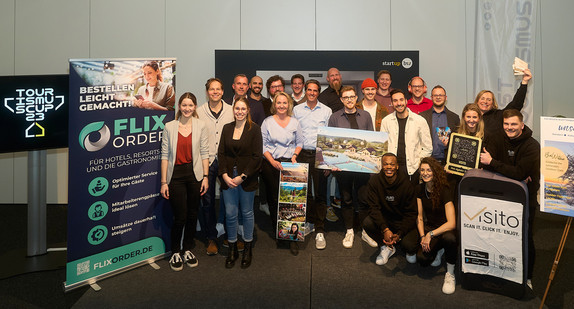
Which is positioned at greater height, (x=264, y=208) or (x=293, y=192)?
(x=293, y=192)

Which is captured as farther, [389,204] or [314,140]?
[314,140]

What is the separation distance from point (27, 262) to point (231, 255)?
1.93m

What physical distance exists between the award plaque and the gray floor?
94 cm

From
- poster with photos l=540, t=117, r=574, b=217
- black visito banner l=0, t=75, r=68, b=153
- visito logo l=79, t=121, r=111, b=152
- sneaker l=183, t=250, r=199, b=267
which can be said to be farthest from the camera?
sneaker l=183, t=250, r=199, b=267

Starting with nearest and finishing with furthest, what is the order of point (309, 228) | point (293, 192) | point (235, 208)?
1. point (235, 208)
2. point (293, 192)
3. point (309, 228)

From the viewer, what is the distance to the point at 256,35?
19.2 feet

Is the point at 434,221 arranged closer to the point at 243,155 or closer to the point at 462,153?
the point at 462,153

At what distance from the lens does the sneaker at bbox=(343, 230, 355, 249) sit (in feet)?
13.3

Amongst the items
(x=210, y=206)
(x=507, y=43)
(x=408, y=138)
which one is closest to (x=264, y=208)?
(x=210, y=206)

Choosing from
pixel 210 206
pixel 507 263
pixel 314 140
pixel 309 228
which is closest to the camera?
pixel 507 263

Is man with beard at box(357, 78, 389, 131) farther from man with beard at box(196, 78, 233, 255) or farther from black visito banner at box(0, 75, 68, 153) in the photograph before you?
black visito banner at box(0, 75, 68, 153)

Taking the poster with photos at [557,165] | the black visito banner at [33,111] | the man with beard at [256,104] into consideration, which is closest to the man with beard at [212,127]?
the man with beard at [256,104]

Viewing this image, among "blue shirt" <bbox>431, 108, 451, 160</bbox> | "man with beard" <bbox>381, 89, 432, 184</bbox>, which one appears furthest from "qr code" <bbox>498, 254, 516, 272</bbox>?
"blue shirt" <bbox>431, 108, 451, 160</bbox>

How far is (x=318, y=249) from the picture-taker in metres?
4.02
